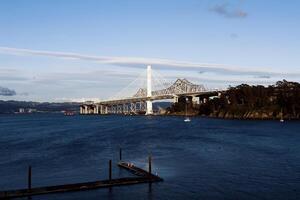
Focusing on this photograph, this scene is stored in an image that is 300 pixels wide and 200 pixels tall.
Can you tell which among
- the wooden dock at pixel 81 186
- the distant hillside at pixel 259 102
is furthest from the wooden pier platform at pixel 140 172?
the distant hillside at pixel 259 102

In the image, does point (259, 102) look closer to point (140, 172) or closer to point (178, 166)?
point (178, 166)

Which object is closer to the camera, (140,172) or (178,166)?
(140,172)

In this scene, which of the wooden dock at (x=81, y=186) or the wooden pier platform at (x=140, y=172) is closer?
the wooden dock at (x=81, y=186)

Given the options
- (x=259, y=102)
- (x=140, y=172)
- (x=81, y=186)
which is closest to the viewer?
(x=81, y=186)

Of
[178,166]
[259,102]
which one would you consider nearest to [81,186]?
[178,166]

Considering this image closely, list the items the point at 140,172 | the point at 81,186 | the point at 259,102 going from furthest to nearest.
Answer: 1. the point at 259,102
2. the point at 140,172
3. the point at 81,186

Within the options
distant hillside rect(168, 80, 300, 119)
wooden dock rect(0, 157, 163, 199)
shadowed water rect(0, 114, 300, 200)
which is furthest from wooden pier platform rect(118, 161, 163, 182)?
distant hillside rect(168, 80, 300, 119)

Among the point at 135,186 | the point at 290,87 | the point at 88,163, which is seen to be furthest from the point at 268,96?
the point at 135,186

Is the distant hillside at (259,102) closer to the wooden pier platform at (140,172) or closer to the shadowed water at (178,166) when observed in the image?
the shadowed water at (178,166)

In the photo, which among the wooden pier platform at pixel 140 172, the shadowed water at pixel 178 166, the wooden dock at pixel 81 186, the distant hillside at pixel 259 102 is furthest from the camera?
the distant hillside at pixel 259 102
